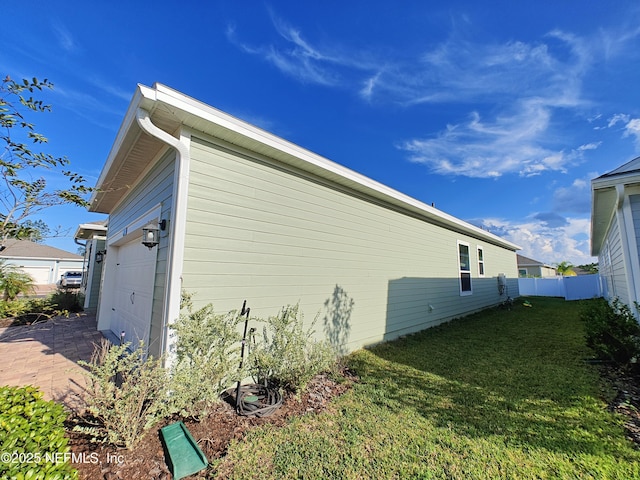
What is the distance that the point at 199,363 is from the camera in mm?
2736

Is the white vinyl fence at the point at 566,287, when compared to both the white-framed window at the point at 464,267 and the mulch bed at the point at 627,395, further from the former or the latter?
the mulch bed at the point at 627,395

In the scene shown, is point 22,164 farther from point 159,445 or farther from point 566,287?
point 566,287

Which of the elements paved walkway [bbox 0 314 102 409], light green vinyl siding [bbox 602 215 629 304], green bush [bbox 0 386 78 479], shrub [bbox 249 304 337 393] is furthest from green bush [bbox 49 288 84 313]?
light green vinyl siding [bbox 602 215 629 304]

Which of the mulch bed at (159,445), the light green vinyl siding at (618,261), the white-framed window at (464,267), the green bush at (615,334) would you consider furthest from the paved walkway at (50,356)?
the white-framed window at (464,267)

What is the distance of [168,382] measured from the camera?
261 cm

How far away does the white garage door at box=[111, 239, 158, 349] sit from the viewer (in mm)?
3824

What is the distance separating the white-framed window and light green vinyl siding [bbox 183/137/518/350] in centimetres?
252

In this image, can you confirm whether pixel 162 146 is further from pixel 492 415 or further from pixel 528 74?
pixel 528 74

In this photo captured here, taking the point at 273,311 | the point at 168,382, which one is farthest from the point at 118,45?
the point at 168,382

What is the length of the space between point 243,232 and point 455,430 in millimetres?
3317

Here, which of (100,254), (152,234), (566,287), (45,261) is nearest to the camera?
(152,234)

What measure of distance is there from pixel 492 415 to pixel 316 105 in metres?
8.42

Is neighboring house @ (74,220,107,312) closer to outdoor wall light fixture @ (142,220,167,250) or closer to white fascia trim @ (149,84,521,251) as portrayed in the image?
outdoor wall light fixture @ (142,220,167,250)

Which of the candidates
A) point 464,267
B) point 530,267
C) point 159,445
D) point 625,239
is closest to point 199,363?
point 159,445
